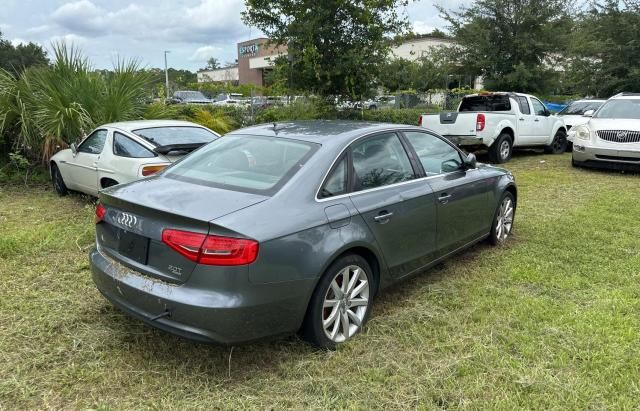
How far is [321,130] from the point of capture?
4031 millimetres

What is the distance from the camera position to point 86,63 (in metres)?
9.26

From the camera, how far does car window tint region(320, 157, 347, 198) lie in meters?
3.38

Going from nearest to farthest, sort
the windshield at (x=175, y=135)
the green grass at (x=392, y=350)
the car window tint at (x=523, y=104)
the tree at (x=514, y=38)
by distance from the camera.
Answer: the green grass at (x=392, y=350), the windshield at (x=175, y=135), the car window tint at (x=523, y=104), the tree at (x=514, y=38)

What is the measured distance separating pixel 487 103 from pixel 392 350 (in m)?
10.1

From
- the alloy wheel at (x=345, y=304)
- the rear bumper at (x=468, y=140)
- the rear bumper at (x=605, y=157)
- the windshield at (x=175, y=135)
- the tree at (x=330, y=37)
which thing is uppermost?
the tree at (x=330, y=37)

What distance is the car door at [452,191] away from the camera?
172 inches

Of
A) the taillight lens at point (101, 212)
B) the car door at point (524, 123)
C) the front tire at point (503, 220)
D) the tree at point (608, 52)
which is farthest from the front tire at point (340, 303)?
the tree at point (608, 52)

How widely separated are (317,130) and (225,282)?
65.3 inches

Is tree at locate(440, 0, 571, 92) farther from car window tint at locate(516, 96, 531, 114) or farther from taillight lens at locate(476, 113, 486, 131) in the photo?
taillight lens at locate(476, 113, 486, 131)

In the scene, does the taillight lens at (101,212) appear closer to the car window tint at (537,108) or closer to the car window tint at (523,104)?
the car window tint at (523,104)

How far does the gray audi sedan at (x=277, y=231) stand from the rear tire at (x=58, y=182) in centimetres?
508

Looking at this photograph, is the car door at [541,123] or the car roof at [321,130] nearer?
the car roof at [321,130]

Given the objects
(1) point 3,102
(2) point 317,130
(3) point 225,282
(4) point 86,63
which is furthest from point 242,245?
(1) point 3,102

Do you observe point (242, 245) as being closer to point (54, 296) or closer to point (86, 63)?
point (54, 296)
